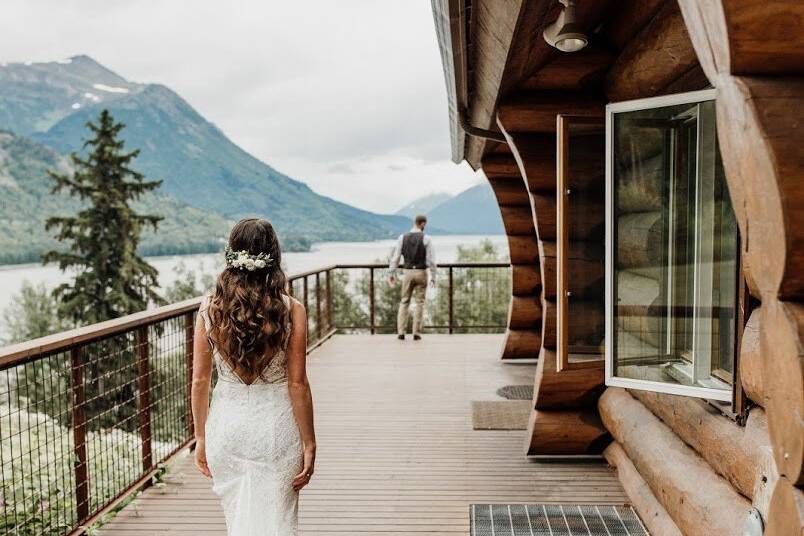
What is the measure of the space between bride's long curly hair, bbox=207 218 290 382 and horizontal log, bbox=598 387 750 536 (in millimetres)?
1682

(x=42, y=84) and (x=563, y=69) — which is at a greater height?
(x=42, y=84)

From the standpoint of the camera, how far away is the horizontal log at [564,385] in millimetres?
4168

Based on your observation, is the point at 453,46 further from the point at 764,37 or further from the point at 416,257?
the point at 416,257

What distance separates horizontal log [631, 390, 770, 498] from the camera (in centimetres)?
209

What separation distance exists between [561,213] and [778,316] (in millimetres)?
2496

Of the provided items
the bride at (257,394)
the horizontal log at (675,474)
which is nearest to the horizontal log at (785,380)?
the horizontal log at (675,474)

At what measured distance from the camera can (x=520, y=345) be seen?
296 inches

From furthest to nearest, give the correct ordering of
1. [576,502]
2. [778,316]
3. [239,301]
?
[576,502]
[239,301]
[778,316]

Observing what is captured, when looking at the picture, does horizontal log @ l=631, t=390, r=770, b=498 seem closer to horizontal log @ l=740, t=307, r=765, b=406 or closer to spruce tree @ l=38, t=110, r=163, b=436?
horizontal log @ l=740, t=307, r=765, b=406

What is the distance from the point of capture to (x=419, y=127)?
116062 mm

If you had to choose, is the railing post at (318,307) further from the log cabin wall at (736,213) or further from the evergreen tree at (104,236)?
the evergreen tree at (104,236)

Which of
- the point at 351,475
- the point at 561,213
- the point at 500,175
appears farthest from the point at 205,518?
the point at 500,175

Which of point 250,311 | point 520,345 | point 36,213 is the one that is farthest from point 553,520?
point 36,213

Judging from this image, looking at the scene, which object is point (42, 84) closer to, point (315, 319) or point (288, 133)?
point (288, 133)
